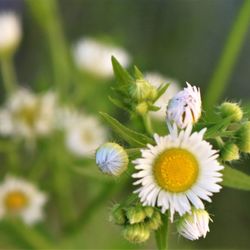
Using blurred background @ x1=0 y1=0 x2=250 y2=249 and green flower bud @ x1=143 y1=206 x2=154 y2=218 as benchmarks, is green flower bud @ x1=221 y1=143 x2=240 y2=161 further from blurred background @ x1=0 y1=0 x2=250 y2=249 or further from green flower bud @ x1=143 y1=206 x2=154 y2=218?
blurred background @ x1=0 y1=0 x2=250 y2=249

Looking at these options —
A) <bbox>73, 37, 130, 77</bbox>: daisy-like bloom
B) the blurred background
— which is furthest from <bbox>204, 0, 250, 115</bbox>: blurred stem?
the blurred background

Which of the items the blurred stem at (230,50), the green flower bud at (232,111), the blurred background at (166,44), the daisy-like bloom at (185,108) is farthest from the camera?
the blurred background at (166,44)

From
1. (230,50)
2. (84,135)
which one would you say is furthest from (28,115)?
(230,50)

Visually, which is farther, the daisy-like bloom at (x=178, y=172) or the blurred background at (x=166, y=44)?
the blurred background at (x=166, y=44)

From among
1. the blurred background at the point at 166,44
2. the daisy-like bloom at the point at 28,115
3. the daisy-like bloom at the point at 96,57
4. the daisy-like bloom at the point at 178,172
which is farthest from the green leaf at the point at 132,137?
the blurred background at the point at 166,44

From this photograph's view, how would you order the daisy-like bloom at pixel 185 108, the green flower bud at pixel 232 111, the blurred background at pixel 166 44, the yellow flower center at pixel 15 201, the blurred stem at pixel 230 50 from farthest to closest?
the blurred background at pixel 166 44
the yellow flower center at pixel 15 201
the blurred stem at pixel 230 50
the green flower bud at pixel 232 111
the daisy-like bloom at pixel 185 108

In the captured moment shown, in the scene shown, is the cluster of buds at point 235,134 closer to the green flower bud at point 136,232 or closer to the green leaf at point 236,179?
the green leaf at point 236,179

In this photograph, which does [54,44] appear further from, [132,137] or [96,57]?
[132,137]
